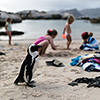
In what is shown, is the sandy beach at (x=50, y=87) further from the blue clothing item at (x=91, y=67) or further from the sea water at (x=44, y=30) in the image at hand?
the sea water at (x=44, y=30)

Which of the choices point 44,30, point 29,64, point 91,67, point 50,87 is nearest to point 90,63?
point 91,67

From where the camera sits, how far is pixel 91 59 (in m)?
4.50

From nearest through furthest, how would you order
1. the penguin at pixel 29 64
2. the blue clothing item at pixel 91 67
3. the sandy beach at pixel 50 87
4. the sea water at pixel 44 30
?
1. the sandy beach at pixel 50 87
2. the penguin at pixel 29 64
3. the blue clothing item at pixel 91 67
4. the sea water at pixel 44 30

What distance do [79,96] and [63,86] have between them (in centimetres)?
53

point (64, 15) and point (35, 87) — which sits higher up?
point (64, 15)

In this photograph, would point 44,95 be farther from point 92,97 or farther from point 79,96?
point 92,97

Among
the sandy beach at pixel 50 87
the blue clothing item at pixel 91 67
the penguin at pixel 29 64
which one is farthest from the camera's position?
the blue clothing item at pixel 91 67

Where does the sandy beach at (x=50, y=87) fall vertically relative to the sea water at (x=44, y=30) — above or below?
below

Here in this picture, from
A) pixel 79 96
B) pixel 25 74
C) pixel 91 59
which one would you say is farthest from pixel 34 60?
pixel 91 59

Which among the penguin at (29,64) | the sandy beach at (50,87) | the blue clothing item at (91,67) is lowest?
the sandy beach at (50,87)

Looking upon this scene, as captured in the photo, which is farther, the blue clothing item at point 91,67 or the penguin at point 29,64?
the blue clothing item at point 91,67

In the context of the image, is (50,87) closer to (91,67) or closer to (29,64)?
(29,64)

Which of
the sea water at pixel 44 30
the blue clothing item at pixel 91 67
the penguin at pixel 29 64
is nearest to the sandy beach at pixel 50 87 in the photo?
the blue clothing item at pixel 91 67

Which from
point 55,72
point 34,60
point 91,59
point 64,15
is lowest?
point 55,72
